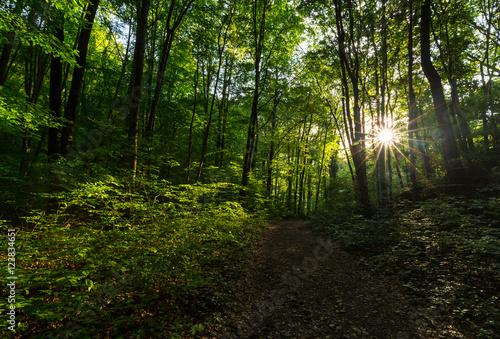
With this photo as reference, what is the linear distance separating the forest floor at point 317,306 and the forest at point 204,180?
88 mm

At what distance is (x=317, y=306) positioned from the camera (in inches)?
142

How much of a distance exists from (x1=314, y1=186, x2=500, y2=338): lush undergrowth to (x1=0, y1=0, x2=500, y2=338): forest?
38 millimetres

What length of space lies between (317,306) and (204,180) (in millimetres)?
12334

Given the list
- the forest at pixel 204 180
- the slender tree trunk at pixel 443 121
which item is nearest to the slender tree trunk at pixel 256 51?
the forest at pixel 204 180

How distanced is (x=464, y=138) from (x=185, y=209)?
49.9 feet

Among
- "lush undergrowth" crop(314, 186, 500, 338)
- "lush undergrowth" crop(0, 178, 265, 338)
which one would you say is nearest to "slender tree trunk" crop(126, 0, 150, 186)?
"lush undergrowth" crop(0, 178, 265, 338)

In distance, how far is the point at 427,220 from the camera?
616 centimetres

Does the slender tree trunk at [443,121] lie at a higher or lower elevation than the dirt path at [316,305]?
higher

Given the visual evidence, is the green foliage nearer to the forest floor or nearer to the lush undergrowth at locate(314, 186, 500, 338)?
the forest floor

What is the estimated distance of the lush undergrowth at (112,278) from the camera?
7.63 ft

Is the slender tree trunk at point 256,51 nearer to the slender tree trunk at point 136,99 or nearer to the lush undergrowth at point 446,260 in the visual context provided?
the slender tree trunk at point 136,99

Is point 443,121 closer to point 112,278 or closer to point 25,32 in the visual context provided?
point 112,278

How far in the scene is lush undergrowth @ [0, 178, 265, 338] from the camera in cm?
232

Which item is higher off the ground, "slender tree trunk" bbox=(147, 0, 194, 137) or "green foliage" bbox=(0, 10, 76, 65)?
"slender tree trunk" bbox=(147, 0, 194, 137)
